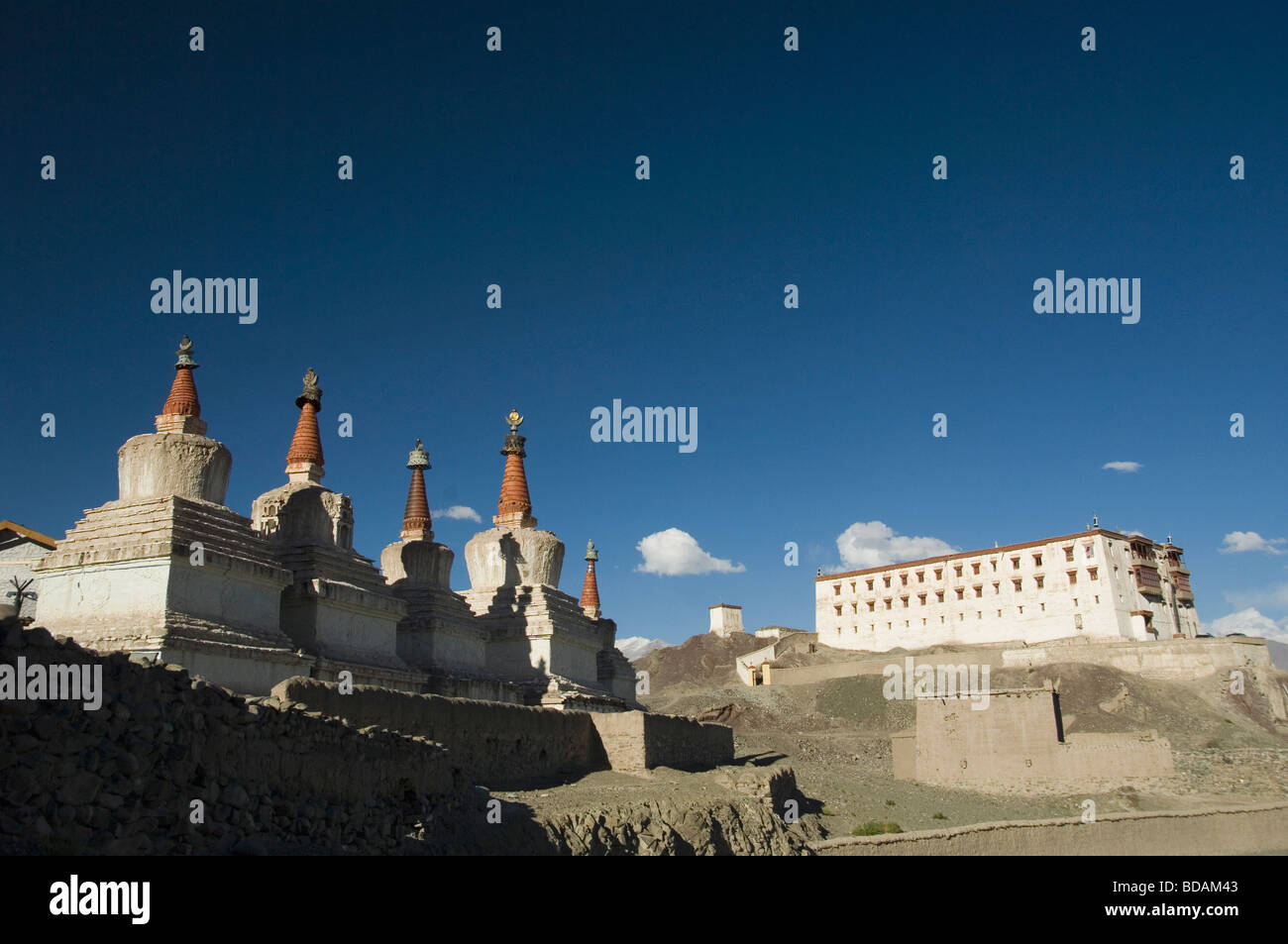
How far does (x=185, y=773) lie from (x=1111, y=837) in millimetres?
23841

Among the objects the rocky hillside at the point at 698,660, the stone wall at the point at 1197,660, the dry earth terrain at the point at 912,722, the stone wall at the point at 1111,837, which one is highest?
the rocky hillside at the point at 698,660

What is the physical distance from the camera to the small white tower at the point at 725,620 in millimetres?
85438

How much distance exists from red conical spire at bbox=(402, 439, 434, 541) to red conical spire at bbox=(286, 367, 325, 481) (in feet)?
A: 15.9

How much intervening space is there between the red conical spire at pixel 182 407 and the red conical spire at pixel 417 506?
A: 9479mm

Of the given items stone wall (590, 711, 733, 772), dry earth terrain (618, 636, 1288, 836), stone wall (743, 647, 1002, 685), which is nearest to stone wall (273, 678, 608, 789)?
stone wall (590, 711, 733, 772)

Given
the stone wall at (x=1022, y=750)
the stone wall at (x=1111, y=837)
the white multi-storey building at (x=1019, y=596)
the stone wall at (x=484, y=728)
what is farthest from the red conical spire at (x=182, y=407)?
the white multi-storey building at (x=1019, y=596)

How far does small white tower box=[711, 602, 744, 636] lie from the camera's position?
85.4 meters

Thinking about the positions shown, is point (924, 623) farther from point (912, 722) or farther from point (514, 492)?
point (514, 492)

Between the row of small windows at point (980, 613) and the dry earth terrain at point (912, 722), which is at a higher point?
the row of small windows at point (980, 613)

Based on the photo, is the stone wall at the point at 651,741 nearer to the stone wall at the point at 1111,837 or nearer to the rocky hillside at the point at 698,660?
the stone wall at the point at 1111,837

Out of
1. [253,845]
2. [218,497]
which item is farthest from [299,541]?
[253,845]
